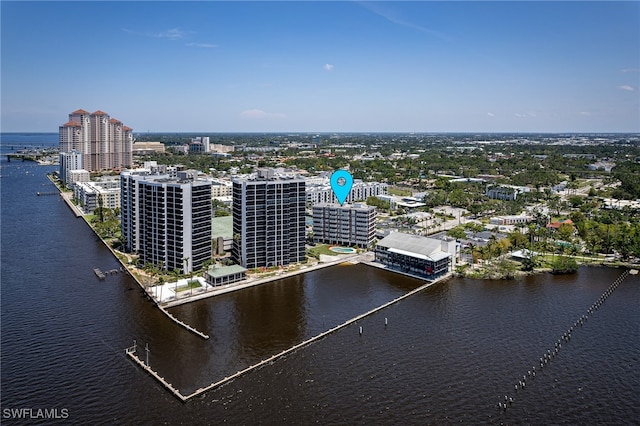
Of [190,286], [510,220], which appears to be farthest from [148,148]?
[190,286]

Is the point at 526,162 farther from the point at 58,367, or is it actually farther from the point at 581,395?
the point at 58,367

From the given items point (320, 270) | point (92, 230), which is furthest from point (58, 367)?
point (92, 230)

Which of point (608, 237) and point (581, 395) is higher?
point (608, 237)

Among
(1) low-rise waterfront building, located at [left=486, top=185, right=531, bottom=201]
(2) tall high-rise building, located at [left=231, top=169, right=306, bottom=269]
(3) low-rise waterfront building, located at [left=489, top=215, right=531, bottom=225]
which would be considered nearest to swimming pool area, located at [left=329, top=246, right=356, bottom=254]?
(2) tall high-rise building, located at [left=231, top=169, right=306, bottom=269]

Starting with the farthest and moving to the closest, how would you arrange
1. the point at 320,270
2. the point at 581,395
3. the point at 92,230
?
1. the point at 92,230
2. the point at 320,270
3. the point at 581,395

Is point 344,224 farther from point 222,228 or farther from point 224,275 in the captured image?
point 224,275

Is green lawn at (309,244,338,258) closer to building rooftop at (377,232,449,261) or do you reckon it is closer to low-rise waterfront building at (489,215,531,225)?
building rooftop at (377,232,449,261)

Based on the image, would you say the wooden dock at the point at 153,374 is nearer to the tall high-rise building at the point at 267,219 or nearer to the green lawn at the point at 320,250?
the tall high-rise building at the point at 267,219
